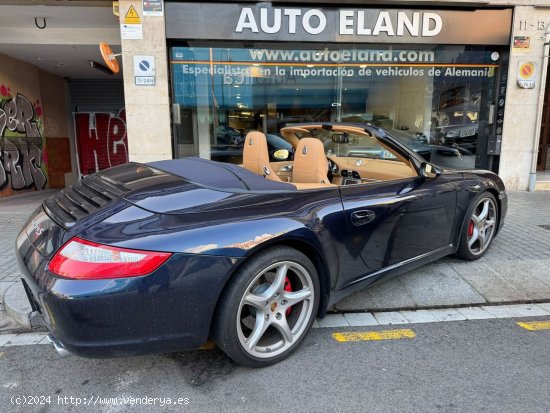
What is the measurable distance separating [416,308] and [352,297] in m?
0.55

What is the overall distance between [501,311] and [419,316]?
74 centimetres

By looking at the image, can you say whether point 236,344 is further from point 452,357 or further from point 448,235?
point 448,235

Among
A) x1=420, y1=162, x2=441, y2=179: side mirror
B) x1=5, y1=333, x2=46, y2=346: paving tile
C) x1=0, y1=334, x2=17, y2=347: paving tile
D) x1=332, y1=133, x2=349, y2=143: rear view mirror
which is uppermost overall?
x1=332, y1=133, x2=349, y2=143: rear view mirror

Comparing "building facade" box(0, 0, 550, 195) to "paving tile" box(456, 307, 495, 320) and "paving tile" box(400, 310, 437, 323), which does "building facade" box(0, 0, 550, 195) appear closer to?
"paving tile" box(400, 310, 437, 323)

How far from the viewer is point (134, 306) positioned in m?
1.95

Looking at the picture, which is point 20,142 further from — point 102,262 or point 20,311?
point 102,262

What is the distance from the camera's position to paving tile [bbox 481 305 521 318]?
3252 millimetres

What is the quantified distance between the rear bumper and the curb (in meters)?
1.09

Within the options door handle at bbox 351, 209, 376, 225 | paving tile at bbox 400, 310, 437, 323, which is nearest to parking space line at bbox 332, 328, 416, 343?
paving tile at bbox 400, 310, 437, 323

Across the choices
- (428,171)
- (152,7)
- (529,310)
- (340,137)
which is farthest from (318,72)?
(529,310)

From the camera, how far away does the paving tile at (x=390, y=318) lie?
124 inches

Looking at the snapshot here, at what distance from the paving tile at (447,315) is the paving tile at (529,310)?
0.54m

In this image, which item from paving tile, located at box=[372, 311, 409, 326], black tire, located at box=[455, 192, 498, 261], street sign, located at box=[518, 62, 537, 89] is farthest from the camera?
street sign, located at box=[518, 62, 537, 89]

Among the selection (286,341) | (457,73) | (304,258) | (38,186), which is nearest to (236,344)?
(286,341)
